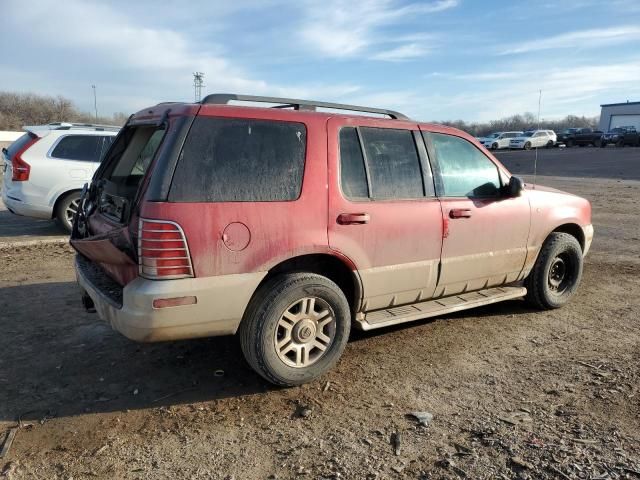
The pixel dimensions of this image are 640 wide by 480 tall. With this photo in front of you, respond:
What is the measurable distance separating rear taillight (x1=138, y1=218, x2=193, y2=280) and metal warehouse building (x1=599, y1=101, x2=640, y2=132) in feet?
249

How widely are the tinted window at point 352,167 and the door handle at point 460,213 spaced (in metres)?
0.85

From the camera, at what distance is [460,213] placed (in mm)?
4238

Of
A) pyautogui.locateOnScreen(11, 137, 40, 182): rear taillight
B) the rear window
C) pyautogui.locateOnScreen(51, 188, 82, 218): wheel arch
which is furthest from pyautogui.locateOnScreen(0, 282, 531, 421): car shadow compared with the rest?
the rear window

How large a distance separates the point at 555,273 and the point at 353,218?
2.85 metres

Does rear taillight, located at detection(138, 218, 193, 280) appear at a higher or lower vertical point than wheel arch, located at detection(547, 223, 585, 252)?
higher

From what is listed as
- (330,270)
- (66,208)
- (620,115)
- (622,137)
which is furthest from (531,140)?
(330,270)

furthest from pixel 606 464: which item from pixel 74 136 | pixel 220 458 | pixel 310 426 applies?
pixel 74 136

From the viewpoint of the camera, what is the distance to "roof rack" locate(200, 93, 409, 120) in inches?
135

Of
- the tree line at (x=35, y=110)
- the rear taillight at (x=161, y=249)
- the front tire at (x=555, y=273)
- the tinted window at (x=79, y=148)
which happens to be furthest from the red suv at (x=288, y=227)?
the tree line at (x=35, y=110)

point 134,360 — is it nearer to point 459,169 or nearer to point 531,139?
point 459,169

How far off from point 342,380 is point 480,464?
1.21 m

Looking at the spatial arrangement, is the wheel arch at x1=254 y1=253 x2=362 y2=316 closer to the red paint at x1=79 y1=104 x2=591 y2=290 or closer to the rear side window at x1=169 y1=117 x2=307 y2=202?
the red paint at x1=79 y1=104 x2=591 y2=290

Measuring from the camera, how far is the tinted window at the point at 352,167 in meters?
3.67

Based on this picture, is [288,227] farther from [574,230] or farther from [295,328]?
[574,230]
